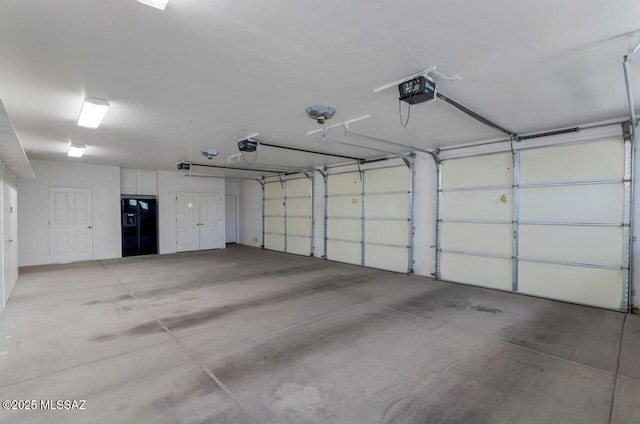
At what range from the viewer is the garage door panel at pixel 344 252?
7734mm

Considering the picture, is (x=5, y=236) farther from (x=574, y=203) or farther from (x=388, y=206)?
(x=574, y=203)

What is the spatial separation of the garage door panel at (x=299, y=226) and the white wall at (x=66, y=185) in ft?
16.0

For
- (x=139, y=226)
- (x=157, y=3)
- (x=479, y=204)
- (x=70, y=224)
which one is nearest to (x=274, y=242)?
(x=139, y=226)

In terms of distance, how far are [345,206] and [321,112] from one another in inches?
177

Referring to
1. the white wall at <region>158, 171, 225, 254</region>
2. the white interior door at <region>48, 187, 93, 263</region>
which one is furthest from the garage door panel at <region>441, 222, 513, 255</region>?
A: the white interior door at <region>48, 187, 93, 263</region>

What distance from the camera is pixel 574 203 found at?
4551 mm

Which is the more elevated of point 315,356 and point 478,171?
point 478,171

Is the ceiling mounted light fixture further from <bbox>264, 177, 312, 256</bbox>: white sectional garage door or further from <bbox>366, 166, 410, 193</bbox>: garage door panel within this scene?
<bbox>264, 177, 312, 256</bbox>: white sectional garage door

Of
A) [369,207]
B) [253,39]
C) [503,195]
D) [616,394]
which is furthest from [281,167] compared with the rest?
[616,394]

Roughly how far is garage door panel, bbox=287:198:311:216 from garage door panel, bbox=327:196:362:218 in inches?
34.7

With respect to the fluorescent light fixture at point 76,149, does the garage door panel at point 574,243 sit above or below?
below

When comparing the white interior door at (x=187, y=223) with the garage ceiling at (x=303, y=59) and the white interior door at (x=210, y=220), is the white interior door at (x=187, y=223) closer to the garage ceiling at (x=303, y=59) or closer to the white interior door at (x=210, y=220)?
the white interior door at (x=210, y=220)

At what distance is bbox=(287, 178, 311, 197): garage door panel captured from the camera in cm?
918

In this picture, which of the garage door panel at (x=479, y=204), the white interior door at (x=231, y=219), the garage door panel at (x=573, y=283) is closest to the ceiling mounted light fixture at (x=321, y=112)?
the garage door panel at (x=479, y=204)
